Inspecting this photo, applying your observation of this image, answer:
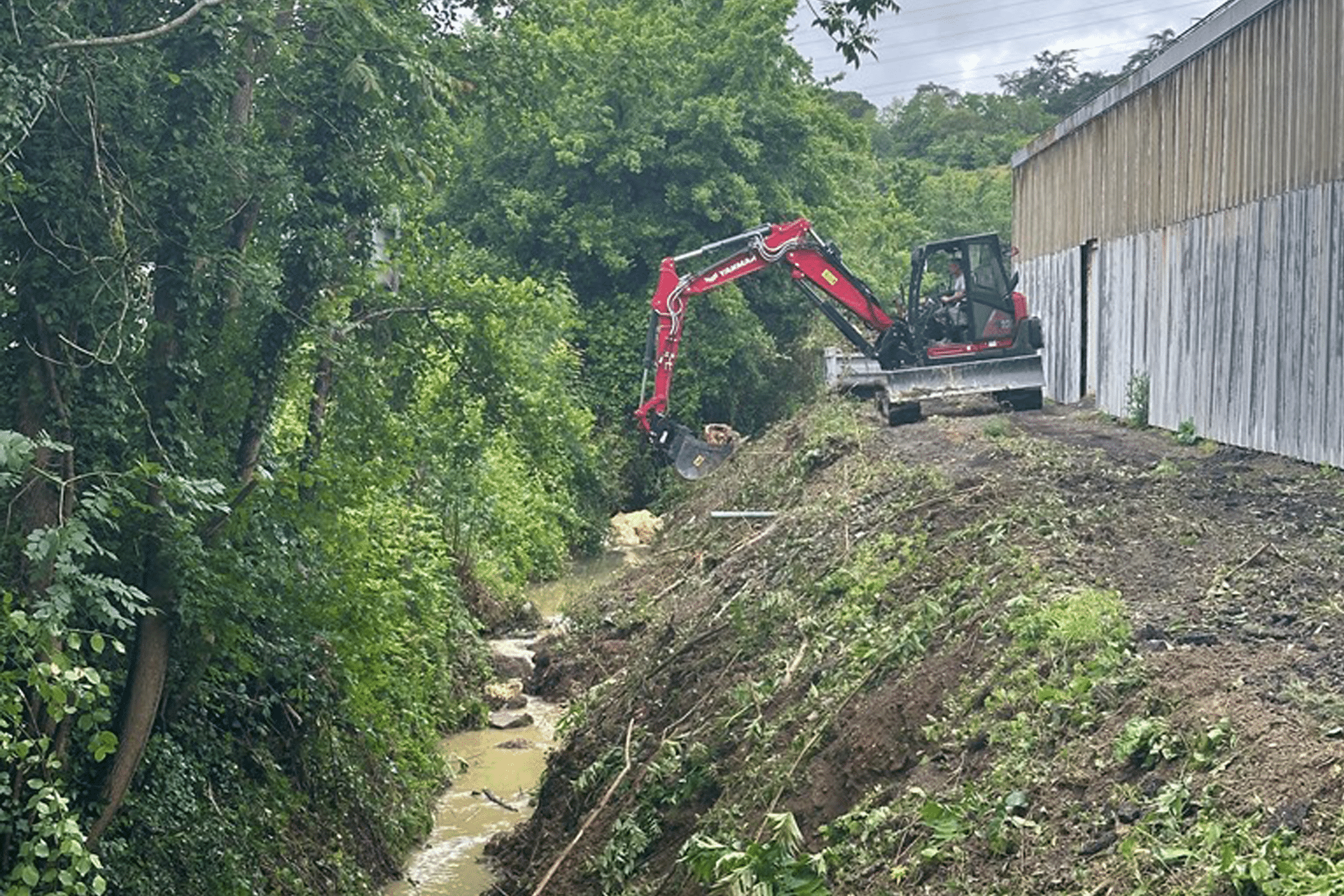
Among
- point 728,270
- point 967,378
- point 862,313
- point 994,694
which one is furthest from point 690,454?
point 994,694

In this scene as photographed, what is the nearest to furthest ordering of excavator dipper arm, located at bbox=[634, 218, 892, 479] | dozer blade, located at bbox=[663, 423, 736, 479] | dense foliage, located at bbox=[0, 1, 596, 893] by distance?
dense foliage, located at bbox=[0, 1, 596, 893]
excavator dipper arm, located at bbox=[634, 218, 892, 479]
dozer blade, located at bbox=[663, 423, 736, 479]

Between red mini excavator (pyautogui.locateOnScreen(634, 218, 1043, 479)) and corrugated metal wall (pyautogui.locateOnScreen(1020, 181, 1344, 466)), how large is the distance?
10.2ft

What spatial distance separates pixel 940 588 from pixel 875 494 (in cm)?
452

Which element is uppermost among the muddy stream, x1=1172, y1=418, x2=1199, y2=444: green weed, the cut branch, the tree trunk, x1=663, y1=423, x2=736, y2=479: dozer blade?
the cut branch

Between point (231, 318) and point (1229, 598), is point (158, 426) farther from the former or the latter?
point (1229, 598)

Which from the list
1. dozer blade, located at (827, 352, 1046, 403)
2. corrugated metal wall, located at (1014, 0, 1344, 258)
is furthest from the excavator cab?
dozer blade, located at (827, 352, 1046, 403)

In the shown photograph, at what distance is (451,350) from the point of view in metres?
12.9

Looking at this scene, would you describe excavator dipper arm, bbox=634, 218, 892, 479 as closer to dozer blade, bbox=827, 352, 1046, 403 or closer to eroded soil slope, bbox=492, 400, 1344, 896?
dozer blade, bbox=827, 352, 1046, 403

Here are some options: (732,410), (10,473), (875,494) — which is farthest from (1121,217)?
(10,473)

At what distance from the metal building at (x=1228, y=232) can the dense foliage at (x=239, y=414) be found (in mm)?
5728

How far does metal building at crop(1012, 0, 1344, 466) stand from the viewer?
1420 centimetres

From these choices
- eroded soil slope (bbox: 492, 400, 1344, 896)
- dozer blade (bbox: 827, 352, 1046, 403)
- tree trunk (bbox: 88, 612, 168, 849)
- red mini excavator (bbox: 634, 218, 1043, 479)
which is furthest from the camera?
red mini excavator (bbox: 634, 218, 1043, 479)

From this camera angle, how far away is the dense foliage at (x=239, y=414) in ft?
28.0

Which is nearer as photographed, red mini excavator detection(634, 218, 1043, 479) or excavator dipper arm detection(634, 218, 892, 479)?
red mini excavator detection(634, 218, 1043, 479)
